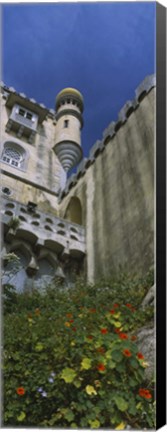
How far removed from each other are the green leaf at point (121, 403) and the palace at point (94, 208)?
8.09 ft

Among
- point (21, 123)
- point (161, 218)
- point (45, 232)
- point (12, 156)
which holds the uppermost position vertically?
point (21, 123)

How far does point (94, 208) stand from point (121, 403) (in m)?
9.68

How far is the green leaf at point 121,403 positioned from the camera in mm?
3738

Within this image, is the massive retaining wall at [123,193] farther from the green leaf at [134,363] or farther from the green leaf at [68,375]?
the green leaf at [68,375]

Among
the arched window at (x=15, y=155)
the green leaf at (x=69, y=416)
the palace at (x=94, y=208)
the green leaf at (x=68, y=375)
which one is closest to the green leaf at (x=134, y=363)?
the green leaf at (x=68, y=375)

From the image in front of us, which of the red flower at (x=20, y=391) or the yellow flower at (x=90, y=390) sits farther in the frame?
the red flower at (x=20, y=391)

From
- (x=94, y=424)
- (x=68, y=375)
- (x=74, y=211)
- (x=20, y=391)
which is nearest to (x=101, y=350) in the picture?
(x=68, y=375)

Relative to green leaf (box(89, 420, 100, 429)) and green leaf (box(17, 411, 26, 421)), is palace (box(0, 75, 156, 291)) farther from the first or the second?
green leaf (box(89, 420, 100, 429))

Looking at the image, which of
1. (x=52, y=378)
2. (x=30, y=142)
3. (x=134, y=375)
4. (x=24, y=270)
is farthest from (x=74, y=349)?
(x=30, y=142)

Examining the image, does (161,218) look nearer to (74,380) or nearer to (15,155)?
(74,380)

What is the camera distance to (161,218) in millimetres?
4203

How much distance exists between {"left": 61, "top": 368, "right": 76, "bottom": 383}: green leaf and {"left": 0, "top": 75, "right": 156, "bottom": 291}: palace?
2022 millimetres

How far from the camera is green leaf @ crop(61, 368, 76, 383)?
13.0ft

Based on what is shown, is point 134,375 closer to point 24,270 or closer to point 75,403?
point 75,403
